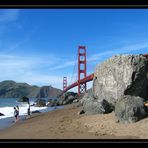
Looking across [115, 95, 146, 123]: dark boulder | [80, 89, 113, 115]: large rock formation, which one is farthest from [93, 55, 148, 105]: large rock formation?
[115, 95, 146, 123]: dark boulder

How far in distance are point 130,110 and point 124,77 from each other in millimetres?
3111

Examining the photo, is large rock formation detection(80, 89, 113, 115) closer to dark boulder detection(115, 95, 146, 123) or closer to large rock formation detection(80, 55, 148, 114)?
large rock formation detection(80, 55, 148, 114)

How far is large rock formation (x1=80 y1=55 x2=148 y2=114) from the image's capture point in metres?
13.2

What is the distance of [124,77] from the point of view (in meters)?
13.4

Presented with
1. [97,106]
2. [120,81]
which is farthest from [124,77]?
[97,106]

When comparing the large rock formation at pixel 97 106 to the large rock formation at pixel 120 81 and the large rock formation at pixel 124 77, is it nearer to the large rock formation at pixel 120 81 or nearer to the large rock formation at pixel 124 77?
the large rock formation at pixel 120 81

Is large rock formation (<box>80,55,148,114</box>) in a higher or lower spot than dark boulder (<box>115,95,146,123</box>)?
higher

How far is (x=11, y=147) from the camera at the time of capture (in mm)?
2346

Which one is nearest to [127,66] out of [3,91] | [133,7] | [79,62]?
[133,7]

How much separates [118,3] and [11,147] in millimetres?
1403

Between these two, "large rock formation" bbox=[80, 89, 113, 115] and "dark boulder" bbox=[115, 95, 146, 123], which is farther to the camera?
"large rock formation" bbox=[80, 89, 113, 115]

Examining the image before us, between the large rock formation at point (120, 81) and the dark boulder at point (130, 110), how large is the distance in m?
2.35

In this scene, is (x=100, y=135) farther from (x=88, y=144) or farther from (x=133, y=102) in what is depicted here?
(x=88, y=144)

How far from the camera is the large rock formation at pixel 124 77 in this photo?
1320 centimetres
